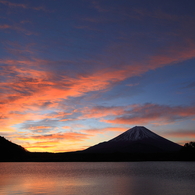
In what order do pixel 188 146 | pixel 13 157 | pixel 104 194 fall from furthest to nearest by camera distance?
pixel 13 157 → pixel 188 146 → pixel 104 194

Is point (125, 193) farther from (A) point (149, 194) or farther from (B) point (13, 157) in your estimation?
(B) point (13, 157)

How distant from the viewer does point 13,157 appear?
194 metres

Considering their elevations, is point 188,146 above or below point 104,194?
above

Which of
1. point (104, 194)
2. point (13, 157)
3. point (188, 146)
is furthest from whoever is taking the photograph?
point (13, 157)

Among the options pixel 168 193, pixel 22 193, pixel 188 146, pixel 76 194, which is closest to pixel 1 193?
pixel 22 193

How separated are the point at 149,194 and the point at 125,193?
2.41 meters

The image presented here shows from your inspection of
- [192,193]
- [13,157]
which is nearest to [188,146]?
[13,157]

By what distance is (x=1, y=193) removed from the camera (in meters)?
26.1

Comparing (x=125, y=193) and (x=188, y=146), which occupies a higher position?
(x=188, y=146)

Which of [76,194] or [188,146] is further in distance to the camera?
[188,146]

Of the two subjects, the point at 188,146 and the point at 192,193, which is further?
the point at 188,146

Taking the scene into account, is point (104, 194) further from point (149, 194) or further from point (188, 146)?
point (188, 146)

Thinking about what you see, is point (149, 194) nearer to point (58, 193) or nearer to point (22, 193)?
point (58, 193)

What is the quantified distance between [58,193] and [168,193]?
11.2 metres
